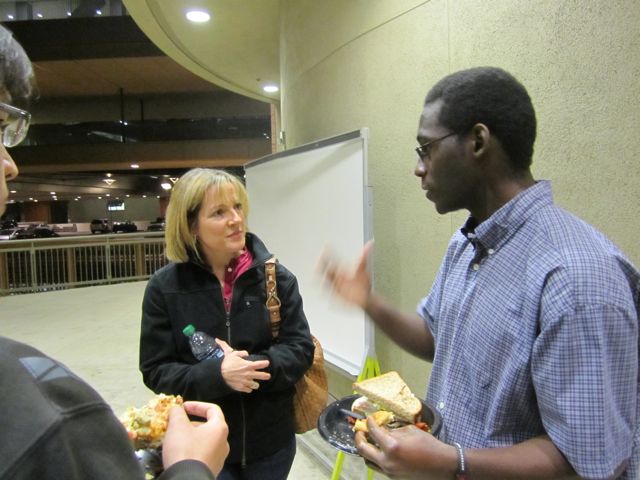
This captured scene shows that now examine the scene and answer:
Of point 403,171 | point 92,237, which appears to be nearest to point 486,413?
point 403,171

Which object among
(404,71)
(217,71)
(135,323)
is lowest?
(135,323)

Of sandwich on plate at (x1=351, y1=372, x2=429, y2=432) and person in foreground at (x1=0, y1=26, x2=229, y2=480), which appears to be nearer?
person in foreground at (x1=0, y1=26, x2=229, y2=480)

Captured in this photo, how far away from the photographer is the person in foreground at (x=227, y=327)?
166 centimetres

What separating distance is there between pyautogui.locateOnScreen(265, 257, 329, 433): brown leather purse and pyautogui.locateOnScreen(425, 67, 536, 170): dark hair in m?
0.96

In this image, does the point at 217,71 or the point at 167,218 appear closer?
the point at 167,218

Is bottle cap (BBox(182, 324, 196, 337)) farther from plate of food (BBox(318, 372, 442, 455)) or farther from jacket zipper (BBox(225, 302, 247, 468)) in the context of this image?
plate of food (BBox(318, 372, 442, 455))

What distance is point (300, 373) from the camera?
1.79 m

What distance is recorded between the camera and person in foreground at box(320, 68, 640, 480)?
855mm

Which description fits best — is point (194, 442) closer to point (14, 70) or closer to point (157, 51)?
point (14, 70)

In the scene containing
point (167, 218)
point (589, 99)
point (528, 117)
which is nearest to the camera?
point (528, 117)

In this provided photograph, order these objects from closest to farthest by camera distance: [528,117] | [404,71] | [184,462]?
[184,462] < [528,117] < [404,71]

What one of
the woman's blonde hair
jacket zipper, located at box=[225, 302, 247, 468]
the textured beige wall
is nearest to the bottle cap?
jacket zipper, located at box=[225, 302, 247, 468]

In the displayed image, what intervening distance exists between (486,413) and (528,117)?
2.25 ft

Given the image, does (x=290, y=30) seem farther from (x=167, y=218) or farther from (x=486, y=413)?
(x=486, y=413)
